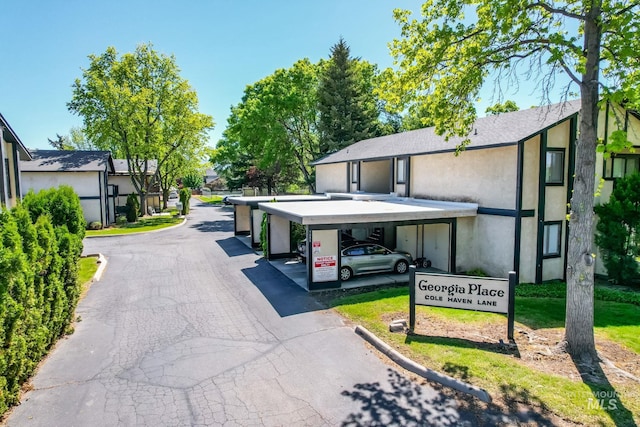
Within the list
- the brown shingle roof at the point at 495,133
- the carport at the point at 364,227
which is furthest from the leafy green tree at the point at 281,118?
the carport at the point at 364,227

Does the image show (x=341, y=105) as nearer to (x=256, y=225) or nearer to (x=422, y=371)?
(x=256, y=225)

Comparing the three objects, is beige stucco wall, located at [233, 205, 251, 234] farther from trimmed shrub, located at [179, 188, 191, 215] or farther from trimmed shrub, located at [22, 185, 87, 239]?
trimmed shrub, located at [179, 188, 191, 215]

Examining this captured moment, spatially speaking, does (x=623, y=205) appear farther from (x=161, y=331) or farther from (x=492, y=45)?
(x=161, y=331)

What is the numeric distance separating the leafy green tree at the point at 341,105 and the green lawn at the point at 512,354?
27.0 meters

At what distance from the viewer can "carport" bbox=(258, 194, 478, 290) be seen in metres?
13.6

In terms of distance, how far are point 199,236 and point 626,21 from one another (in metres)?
24.7

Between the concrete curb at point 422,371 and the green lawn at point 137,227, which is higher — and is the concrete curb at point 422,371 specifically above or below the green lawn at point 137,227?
below

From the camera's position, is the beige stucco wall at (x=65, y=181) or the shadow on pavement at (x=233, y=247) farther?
the beige stucco wall at (x=65, y=181)

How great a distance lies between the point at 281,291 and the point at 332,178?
59.5 ft

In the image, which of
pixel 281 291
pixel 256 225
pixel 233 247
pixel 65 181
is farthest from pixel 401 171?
pixel 65 181

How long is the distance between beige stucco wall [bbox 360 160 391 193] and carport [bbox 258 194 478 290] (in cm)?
471

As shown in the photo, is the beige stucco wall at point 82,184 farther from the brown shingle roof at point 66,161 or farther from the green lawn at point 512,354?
the green lawn at point 512,354

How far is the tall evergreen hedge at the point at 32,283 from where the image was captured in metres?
5.98

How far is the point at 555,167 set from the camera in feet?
48.5
